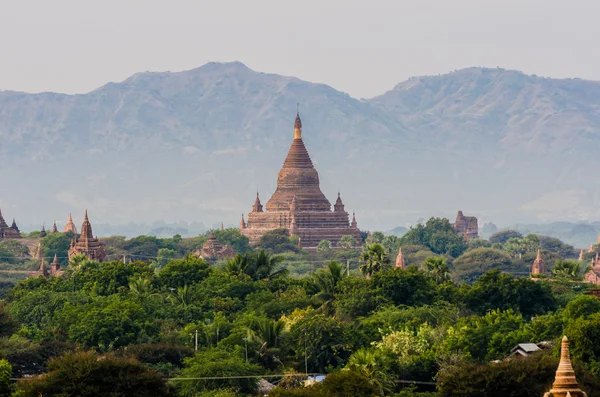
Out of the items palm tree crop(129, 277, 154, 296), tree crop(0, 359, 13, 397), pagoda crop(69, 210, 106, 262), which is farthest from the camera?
pagoda crop(69, 210, 106, 262)

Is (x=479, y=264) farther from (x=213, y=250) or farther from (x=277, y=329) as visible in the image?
(x=277, y=329)

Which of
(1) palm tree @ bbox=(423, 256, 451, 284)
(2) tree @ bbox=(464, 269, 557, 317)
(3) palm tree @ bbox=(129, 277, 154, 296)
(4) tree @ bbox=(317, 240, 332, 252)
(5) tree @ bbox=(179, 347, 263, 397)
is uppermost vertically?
(4) tree @ bbox=(317, 240, 332, 252)

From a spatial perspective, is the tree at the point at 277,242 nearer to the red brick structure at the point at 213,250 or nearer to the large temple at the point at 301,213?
the large temple at the point at 301,213

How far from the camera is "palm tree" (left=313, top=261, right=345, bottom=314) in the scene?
85.4 m

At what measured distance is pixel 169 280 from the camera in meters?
93.2

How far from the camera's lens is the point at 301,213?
182125 mm

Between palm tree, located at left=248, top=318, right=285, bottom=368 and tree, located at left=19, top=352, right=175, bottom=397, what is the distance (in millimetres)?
12030

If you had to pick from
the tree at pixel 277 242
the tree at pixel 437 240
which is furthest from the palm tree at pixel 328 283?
the tree at pixel 437 240

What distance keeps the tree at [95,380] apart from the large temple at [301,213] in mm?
119612

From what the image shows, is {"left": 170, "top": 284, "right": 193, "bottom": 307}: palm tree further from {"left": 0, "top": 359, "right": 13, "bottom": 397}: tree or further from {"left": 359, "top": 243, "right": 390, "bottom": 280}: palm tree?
{"left": 0, "top": 359, "right": 13, "bottom": 397}: tree

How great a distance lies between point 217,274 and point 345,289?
412 inches

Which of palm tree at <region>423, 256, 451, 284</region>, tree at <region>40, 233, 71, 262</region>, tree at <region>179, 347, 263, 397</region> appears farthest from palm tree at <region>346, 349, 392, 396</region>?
tree at <region>40, 233, 71, 262</region>

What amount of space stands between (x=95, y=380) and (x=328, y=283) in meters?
30.8

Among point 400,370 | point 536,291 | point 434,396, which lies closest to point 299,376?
point 400,370
